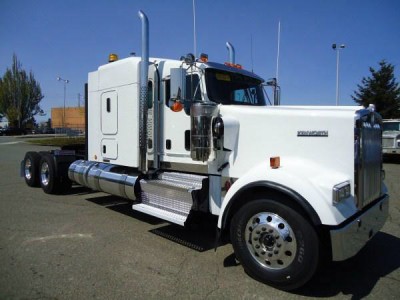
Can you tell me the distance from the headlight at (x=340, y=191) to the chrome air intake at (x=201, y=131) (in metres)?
1.80

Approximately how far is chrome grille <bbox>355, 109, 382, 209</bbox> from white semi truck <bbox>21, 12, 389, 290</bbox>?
0.01 meters

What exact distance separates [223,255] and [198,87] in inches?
93.1

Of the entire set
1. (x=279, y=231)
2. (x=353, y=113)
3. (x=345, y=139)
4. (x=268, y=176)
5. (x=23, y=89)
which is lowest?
(x=279, y=231)

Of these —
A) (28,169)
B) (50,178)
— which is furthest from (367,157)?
(28,169)

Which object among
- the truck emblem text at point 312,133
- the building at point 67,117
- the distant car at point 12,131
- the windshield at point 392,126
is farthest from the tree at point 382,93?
the distant car at point 12,131

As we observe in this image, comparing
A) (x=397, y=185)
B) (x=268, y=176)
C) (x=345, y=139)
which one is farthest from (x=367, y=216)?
(x=397, y=185)

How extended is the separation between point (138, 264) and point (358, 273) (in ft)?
8.72

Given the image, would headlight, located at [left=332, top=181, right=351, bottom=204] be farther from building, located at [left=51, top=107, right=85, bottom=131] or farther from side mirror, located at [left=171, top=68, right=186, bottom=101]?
building, located at [left=51, top=107, right=85, bottom=131]

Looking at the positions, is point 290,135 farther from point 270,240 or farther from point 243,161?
point 270,240

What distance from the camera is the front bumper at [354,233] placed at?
3668 mm

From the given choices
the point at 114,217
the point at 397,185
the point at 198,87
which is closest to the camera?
the point at 198,87

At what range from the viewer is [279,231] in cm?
397

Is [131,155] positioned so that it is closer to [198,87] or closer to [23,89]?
[198,87]

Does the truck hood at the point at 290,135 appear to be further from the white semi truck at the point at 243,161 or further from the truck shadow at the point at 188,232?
the truck shadow at the point at 188,232
